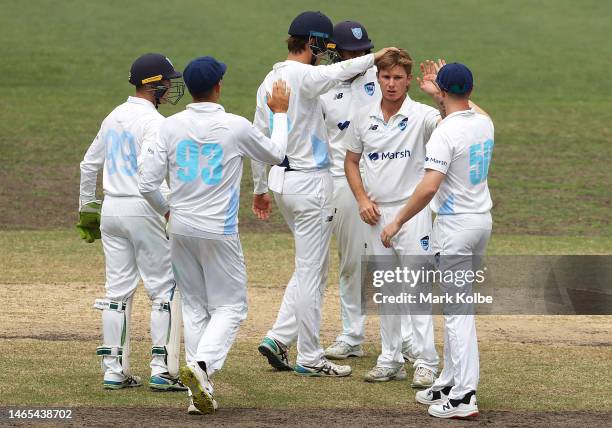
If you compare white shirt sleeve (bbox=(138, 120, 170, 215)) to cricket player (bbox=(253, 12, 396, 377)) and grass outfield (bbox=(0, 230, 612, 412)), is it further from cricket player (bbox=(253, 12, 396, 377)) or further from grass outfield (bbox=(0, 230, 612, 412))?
grass outfield (bbox=(0, 230, 612, 412))

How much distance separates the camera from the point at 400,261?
8656mm

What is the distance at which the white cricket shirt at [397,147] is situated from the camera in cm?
863

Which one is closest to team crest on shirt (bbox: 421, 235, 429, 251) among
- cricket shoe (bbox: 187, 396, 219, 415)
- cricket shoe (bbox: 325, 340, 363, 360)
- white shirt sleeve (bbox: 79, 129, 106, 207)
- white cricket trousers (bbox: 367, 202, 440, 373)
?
white cricket trousers (bbox: 367, 202, 440, 373)

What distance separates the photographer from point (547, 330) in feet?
36.3

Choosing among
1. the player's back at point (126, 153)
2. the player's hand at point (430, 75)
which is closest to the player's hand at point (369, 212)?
the player's hand at point (430, 75)

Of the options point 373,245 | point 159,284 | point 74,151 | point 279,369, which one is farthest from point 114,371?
point 74,151

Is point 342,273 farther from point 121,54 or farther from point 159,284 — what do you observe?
point 121,54

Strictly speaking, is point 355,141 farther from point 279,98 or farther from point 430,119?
point 279,98

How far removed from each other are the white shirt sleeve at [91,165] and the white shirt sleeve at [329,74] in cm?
158

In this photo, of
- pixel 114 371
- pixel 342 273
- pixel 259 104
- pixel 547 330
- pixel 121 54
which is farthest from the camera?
pixel 121 54

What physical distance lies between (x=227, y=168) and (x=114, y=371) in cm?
183

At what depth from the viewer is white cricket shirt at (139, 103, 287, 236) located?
25.3ft

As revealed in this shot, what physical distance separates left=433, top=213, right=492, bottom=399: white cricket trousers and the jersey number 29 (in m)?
1.55

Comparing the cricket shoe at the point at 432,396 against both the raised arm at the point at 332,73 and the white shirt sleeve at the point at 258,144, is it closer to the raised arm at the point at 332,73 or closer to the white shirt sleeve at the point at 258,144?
the white shirt sleeve at the point at 258,144
